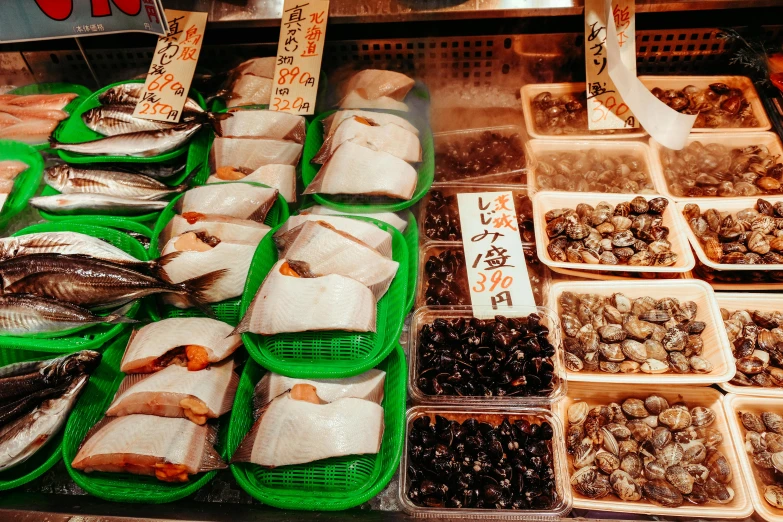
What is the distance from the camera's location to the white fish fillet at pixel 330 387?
2.05 meters

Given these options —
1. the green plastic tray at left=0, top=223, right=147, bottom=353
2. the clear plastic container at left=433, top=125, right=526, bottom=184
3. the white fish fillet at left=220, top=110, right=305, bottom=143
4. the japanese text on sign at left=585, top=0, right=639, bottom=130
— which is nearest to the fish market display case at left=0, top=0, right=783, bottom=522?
the clear plastic container at left=433, top=125, right=526, bottom=184

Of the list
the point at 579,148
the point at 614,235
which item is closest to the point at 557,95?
the point at 579,148

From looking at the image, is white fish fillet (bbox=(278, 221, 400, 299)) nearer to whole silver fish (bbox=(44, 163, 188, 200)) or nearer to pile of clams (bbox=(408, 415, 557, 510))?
pile of clams (bbox=(408, 415, 557, 510))

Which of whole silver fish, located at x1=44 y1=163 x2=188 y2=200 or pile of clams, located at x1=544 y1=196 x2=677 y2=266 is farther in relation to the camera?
whole silver fish, located at x1=44 y1=163 x2=188 y2=200

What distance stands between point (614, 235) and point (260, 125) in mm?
2155

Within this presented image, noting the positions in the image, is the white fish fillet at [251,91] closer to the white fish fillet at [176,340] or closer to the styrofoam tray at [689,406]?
the white fish fillet at [176,340]

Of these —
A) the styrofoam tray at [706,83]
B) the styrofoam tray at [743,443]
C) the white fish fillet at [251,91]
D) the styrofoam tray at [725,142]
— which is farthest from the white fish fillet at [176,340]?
the styrofoam tray at [706,83]

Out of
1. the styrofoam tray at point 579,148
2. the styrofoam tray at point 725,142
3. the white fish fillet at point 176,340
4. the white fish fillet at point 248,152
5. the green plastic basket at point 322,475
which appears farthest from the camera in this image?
the styrofoam tray at point 579,148

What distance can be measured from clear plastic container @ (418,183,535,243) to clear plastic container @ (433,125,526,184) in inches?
2.2

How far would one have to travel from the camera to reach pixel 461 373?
2250 millimetres

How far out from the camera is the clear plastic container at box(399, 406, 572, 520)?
6.14ft

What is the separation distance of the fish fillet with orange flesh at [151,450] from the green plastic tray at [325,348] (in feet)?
1.33

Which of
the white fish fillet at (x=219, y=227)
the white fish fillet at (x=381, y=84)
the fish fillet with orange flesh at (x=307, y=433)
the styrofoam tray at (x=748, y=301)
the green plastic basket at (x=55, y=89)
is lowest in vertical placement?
the styrofoam tray at (x=748, y=301)

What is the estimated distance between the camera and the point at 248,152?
284cm
